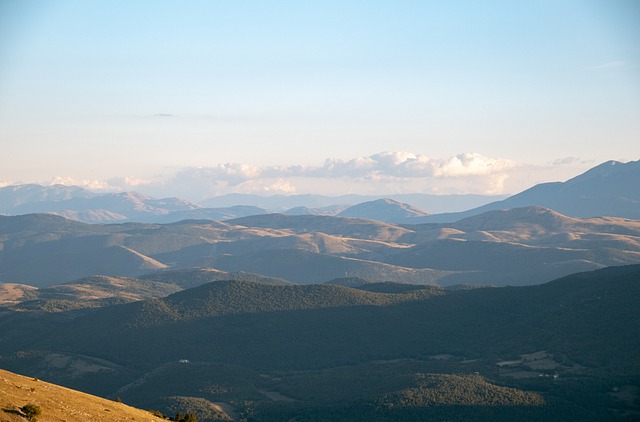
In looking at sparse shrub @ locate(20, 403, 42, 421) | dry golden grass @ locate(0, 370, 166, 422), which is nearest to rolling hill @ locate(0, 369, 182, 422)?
dry golden grass @ locate(0, 370, 166, 422)

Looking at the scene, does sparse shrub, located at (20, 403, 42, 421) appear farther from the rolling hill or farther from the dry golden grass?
the dry golden grass

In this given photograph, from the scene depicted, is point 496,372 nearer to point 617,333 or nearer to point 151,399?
point 617,333

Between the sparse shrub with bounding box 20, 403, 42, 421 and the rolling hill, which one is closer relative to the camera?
the sparse shrub with bounding box 20, 403, 42, 421

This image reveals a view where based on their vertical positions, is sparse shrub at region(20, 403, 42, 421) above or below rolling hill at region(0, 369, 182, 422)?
above

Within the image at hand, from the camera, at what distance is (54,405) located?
88.6 metres

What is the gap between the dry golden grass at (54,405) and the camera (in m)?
82.7

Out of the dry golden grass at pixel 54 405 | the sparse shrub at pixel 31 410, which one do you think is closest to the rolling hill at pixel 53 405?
the dry golden grass at pixel 54 405

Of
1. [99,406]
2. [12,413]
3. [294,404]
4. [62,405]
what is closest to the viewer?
[12,413]

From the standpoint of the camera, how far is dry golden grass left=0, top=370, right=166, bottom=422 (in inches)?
3255

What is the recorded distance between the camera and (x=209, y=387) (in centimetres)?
18612

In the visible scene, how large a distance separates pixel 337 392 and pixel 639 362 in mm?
62292

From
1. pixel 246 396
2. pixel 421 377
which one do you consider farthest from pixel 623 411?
pixel 246 396

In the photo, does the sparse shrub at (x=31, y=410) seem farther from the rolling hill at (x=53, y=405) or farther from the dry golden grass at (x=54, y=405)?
the dry golden grass at (x=54, y=405)

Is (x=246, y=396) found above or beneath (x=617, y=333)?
beneath
